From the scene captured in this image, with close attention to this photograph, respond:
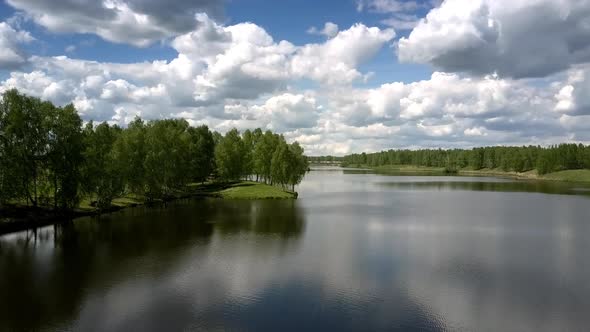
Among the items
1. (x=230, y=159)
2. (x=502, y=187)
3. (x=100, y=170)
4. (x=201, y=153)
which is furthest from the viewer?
(x=502, y=187)

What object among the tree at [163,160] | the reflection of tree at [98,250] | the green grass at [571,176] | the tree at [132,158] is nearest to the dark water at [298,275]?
the reflection of tree at [98,250]

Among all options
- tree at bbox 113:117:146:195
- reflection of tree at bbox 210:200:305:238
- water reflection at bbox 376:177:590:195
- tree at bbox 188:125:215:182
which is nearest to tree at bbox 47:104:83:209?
tree at bbox 113:117:146:195

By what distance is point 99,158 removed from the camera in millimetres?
69375

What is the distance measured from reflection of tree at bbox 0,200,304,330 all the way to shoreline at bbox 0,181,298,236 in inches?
130

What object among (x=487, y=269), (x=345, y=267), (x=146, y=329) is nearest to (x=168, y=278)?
(x=146, y=329)

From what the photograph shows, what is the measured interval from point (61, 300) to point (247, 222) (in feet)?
112

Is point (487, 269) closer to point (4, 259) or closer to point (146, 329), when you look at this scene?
point (146, 329)

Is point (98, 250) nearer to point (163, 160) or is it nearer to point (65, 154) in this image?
point (65, 154)

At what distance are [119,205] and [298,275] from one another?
54.6 m

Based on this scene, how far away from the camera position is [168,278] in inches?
1293

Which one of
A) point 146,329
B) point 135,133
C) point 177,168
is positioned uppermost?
point 135,133

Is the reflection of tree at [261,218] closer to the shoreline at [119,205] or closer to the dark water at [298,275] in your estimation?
the dark water at [298,275]

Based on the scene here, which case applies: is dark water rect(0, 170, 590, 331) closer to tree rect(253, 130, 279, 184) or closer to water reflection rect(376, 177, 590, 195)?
tree rect(253, 130, 279, 184)

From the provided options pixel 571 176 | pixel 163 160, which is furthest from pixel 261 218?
pixel 571 176
